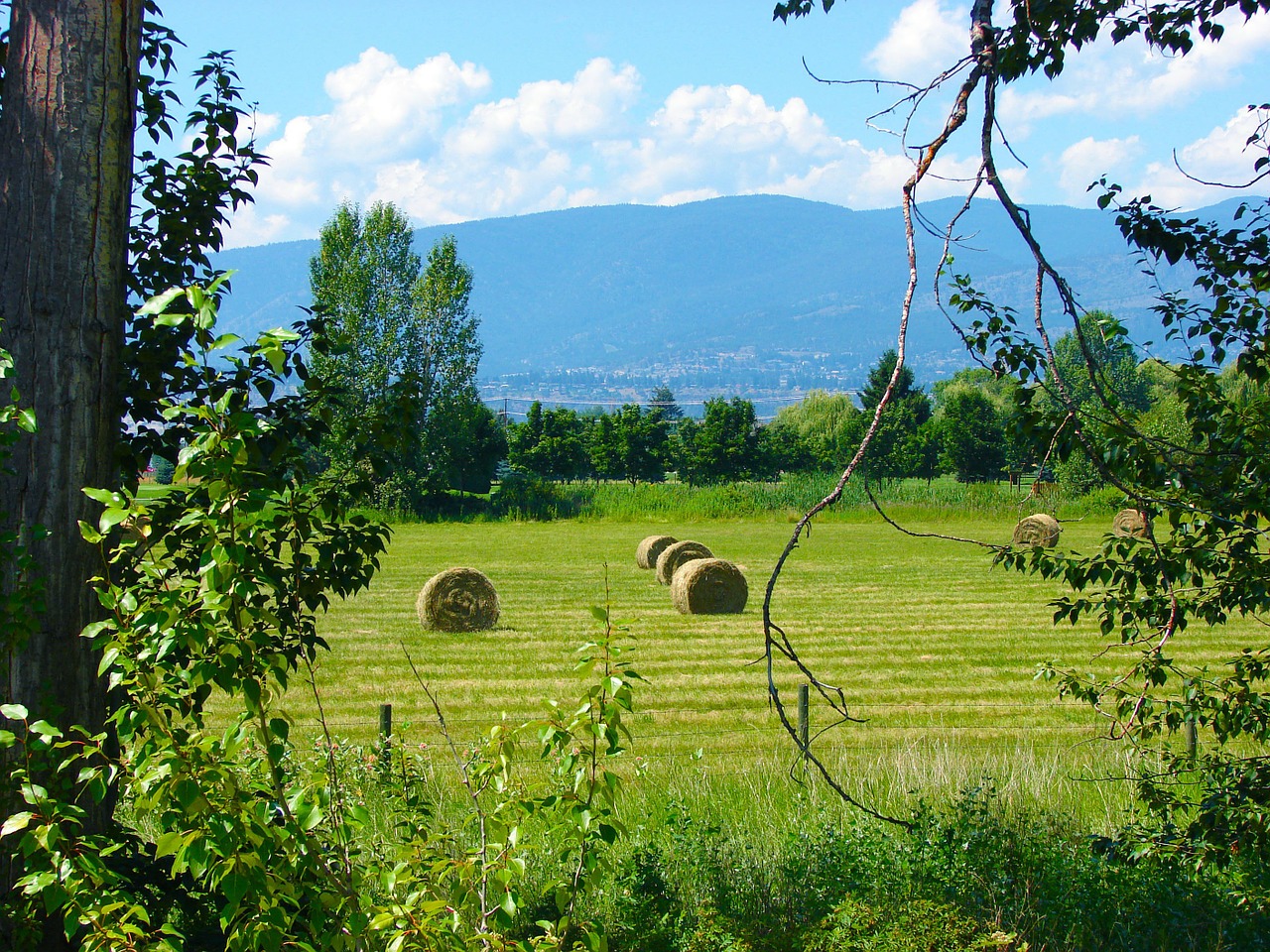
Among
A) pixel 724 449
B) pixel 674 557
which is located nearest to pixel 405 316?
pixel 724 449

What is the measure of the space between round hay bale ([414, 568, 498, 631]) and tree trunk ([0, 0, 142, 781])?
14.9 m

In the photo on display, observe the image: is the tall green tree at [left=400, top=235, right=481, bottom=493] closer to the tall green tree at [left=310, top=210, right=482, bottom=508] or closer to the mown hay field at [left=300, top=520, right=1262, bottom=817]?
the tall green tree at [left=310, top=210, right=482, bottom=508]

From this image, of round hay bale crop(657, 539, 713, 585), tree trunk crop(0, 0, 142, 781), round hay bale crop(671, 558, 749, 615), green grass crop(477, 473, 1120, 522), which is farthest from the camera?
green grass crop(477, 473, 1120, 522)

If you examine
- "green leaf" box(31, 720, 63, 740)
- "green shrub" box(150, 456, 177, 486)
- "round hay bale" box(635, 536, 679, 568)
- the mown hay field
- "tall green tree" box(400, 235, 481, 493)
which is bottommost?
the mown hay field

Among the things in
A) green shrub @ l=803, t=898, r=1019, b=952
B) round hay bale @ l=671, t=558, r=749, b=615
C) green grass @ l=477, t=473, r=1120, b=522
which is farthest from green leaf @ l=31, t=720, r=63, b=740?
green grass @ l=477, t=473, r=1120, b=522

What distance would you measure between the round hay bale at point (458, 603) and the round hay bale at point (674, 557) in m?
7.75

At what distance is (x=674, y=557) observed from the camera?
26594 millimetres

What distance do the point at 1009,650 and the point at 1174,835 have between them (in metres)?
11.9

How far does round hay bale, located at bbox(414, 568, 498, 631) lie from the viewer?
18469 millimetres

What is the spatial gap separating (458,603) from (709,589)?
4.89 metres

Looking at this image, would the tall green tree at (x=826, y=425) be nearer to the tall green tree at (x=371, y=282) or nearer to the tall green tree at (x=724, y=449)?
the tall green tree at (x=724, y=449)

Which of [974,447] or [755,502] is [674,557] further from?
[974,447]

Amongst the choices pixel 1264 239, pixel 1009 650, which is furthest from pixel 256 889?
pixel 1009 650

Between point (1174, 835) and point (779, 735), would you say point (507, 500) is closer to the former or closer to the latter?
point (779, 735)
